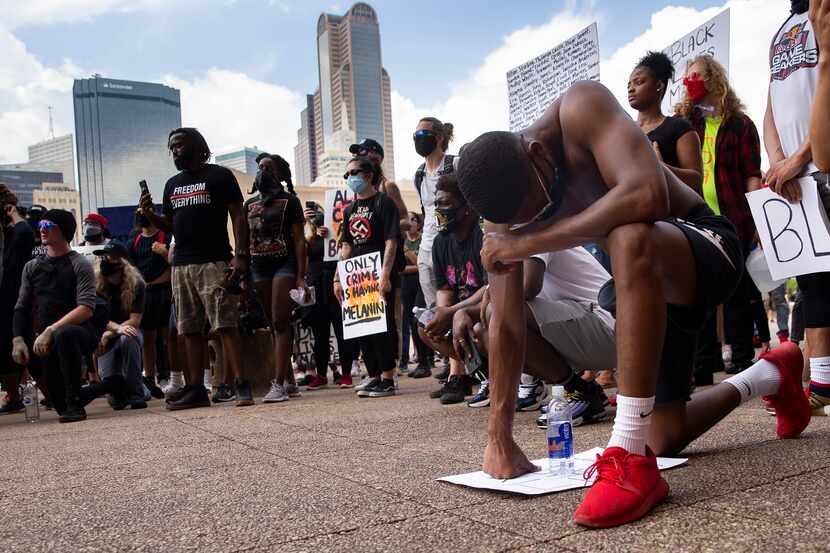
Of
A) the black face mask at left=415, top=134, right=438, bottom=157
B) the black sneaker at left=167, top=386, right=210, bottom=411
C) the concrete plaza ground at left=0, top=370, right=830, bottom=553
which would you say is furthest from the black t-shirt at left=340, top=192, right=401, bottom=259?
the concrete plaza ground at left=0, top=370, right=830, bottom=553

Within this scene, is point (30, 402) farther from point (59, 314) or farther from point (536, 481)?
point (536, 481)

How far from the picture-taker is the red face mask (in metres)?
5.18

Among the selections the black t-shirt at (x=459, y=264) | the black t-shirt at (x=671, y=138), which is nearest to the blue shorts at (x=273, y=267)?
the black t-shirt at (x=459, y=264)

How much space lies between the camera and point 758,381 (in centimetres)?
271

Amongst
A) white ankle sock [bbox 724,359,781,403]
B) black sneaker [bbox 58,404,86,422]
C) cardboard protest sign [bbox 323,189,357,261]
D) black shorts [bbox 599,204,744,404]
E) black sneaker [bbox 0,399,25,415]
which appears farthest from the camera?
cardboard protest sign [bbox 323,189,357,261]

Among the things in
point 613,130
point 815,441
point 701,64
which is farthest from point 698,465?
point 701,64

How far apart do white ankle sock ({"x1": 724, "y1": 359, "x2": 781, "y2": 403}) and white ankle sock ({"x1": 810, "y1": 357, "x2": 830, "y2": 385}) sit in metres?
0.60

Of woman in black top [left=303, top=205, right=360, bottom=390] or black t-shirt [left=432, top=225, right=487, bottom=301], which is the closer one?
black t-shirt [left=432, top=225, right=487, bottom=301]

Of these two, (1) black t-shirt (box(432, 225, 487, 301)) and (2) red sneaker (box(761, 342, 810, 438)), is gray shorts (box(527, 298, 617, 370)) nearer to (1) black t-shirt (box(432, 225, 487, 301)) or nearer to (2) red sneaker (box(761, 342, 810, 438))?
(2) red sneaker (box(761, 342, 810, 438))

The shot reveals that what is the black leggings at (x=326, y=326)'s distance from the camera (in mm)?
7465

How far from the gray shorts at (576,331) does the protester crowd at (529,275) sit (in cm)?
1

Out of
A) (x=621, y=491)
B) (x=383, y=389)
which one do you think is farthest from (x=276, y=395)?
(x=621, y=491)

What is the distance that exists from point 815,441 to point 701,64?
3274mm

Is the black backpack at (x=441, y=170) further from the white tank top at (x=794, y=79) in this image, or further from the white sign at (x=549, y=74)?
the white tank top at (x=794, y=79)
